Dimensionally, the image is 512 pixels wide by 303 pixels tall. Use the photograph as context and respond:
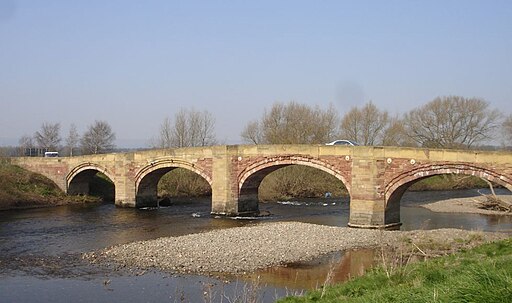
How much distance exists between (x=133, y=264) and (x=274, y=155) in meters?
14.3

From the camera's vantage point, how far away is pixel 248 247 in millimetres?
20812

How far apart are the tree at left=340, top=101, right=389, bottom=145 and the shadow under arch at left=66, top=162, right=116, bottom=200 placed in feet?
87.3

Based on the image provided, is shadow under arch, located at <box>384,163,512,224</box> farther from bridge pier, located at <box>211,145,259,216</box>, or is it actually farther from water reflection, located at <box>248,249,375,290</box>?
bridge pier, located at <box>211,145,259,216</box>

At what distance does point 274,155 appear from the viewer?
31609 mm

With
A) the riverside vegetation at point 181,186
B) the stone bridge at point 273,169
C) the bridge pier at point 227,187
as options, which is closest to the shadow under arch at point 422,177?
the stone bridge at point 273,169

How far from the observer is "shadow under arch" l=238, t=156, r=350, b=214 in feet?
98.8

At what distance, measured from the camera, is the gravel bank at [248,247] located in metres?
18.5

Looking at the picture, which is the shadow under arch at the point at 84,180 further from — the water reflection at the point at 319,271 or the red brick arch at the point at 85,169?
the water reflection at the point at 319,271

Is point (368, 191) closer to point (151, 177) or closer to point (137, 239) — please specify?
point (137, 239)

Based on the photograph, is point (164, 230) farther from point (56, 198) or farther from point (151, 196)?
point (56, 198)

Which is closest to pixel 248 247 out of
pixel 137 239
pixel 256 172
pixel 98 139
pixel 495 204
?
pixel 137 239

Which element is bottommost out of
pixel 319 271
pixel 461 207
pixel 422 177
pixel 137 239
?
pixel 319 271

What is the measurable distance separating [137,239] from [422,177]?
1375cm

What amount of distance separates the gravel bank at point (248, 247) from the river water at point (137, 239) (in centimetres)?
85
